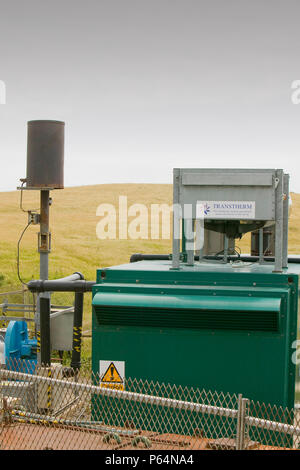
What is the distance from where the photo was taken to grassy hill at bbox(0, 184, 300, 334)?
36250 mm

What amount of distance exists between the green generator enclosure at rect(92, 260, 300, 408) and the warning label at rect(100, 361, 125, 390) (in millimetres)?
64

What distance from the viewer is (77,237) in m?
46.7

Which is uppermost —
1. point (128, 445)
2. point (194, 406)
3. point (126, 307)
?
point (126, 307)

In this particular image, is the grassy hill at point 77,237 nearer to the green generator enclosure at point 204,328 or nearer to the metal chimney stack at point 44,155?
the metal chimney stack at point 44,155

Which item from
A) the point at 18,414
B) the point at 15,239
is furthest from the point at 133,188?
the point at 18,414

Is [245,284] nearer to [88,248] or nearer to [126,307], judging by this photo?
[126,307]

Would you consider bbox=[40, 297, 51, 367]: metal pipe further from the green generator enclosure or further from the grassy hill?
the grassy hill

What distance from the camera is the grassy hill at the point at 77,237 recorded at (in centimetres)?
3625

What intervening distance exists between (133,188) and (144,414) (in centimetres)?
5987

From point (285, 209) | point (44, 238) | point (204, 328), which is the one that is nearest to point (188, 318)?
point (204, 328)

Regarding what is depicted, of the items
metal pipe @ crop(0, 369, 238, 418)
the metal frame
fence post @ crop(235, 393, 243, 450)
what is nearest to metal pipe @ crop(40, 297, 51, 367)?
metal pipe @ crop(0, 369, 238, 418)

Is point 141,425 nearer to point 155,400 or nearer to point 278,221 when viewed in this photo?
point 155,400

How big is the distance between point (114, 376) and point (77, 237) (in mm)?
39385
